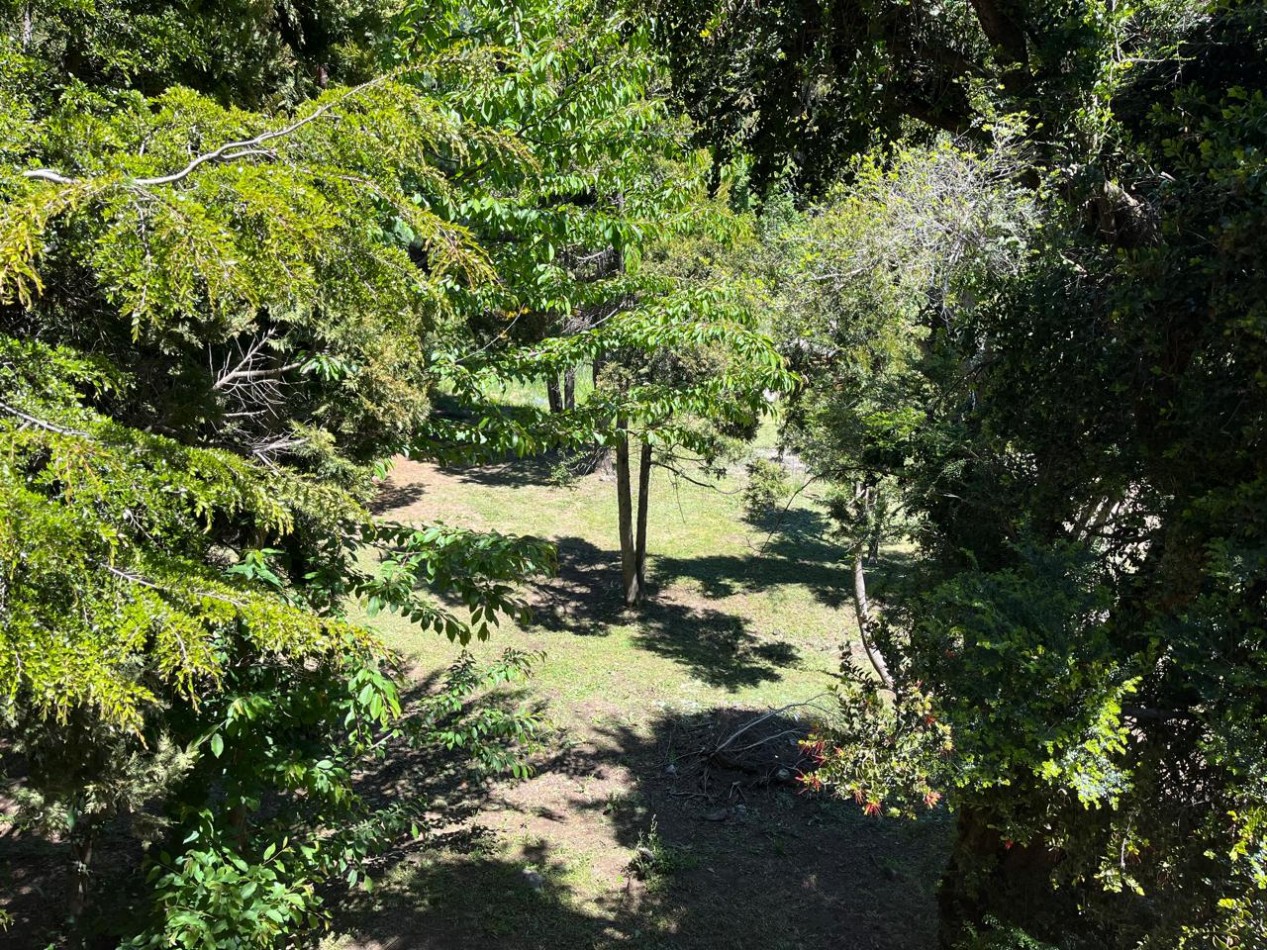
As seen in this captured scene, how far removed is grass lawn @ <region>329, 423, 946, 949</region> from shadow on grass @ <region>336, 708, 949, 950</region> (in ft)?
0.06

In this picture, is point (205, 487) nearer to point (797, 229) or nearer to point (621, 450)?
point (797, 229)

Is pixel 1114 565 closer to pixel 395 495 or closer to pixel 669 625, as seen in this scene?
pixel 669 625

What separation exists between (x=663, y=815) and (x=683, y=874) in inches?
41.8

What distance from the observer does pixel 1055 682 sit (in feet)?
10.8

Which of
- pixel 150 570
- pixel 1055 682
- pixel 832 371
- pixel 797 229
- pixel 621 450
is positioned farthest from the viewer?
pixel 621 450

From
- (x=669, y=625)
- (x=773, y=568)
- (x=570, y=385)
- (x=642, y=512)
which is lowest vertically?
(x=669, y=625)

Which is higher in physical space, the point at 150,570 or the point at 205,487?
the point at 205,487

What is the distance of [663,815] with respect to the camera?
8.73 meters

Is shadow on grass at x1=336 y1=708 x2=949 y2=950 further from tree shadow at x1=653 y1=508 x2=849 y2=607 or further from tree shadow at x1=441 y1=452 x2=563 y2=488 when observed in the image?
tree shadow at x1=441 y1=452 x2=563 y2=488

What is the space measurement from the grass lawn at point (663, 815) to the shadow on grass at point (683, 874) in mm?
18

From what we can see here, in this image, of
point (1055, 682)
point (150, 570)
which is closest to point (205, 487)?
point (150, 570)

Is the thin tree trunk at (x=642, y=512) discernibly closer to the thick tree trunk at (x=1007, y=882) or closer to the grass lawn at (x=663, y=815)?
the grass lawn at (x=663, y=815)

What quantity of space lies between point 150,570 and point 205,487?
0.42m

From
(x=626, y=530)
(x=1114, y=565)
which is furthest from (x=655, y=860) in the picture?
(x=626, y=530)
